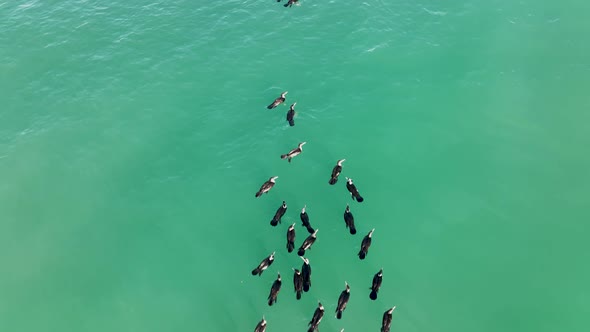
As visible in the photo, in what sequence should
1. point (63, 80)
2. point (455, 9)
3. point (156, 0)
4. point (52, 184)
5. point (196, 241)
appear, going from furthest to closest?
point (156, 0) → point (455, 9) → point (63, 80) → point (52, 184) → point (196, 241)

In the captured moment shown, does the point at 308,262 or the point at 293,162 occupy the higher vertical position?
the point at 293,162

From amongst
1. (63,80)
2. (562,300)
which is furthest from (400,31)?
(63,80)

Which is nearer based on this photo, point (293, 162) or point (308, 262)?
point (308, 262)

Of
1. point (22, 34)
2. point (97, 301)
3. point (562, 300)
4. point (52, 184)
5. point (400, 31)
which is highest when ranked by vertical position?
point (22, 34)

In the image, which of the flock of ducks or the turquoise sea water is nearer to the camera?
the flock of ducks

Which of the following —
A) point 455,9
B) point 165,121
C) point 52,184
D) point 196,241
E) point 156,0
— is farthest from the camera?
point 156,0

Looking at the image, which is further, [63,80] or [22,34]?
[22,34]

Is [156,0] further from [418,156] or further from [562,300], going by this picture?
[562,300]

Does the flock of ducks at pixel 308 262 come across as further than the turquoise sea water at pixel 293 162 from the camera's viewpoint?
No
